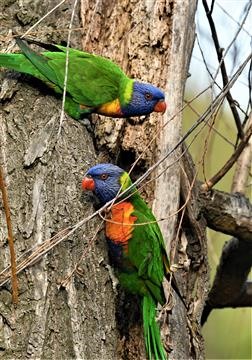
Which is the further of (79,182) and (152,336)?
(152,336)

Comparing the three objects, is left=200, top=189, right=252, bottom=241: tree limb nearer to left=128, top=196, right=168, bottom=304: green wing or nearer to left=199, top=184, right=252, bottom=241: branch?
left=199, top=184, right=252, bottom=241: branch

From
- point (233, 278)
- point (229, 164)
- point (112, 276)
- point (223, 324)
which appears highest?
point (229, 164)

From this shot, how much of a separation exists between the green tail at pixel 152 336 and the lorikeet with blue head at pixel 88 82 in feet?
3.01

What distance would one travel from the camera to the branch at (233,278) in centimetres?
405

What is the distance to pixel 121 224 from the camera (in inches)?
119

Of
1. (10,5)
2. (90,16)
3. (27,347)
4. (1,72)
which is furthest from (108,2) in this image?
(27,347)

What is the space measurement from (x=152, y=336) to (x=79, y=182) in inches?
28.7

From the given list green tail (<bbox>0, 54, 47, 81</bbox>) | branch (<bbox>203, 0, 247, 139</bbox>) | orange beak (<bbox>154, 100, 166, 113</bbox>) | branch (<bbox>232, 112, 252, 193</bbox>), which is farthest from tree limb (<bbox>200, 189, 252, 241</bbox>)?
green tail (<bbox>0, 54, 47, 81</bbox>)

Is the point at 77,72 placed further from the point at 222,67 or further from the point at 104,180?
the point at 222,67

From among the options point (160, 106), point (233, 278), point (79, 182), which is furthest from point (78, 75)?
point (233, 278)

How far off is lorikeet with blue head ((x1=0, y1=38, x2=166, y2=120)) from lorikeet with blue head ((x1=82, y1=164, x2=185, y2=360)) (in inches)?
14.5

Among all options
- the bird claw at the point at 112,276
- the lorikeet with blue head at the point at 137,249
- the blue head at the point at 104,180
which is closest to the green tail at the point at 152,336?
the lorikeet with blue head at the point at 137,249

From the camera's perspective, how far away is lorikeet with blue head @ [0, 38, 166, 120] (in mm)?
3080

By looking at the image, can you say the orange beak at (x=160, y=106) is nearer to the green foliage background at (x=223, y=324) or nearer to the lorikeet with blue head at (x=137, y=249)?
the lorikeet with blue head at (x=137, y=249)
